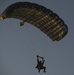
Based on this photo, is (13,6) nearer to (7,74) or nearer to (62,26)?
(62,26)

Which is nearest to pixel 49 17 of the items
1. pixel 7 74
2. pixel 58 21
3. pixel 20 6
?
pixel 58 21

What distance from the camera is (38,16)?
1449 centimetres

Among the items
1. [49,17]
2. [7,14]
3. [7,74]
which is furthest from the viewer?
[7,74]

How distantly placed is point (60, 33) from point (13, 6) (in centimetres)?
303

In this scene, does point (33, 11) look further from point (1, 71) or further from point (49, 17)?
point (1, 71)

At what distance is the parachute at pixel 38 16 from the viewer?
13.3 meters

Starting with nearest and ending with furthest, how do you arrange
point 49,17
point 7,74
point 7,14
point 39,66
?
point 7,14, point 49,17, point 39,66, point 7,74

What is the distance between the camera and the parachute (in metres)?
13.3

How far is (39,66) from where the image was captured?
15.5 metres

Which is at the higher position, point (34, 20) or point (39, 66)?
point (34, 20)

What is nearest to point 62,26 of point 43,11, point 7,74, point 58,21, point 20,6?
point 58,21

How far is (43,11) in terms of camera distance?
13.9m

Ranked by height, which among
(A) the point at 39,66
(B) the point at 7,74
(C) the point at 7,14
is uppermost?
(B) the point at 7,74

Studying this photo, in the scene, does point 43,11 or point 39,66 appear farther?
point 39,66
